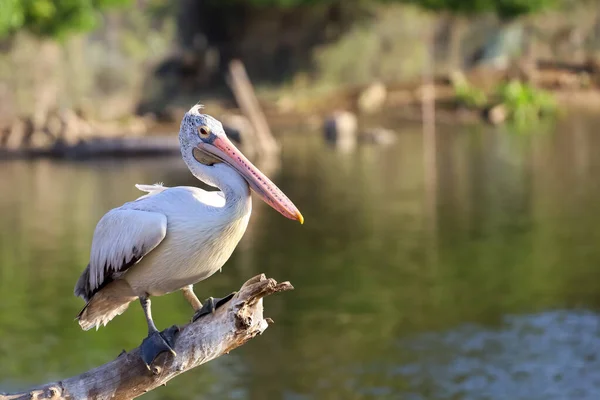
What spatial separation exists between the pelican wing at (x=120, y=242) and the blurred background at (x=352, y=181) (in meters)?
6.38

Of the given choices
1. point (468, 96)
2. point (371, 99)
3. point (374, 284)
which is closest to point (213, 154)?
point (374, 284)

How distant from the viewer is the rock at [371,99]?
42.6 metres

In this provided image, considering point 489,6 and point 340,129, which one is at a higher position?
point 489,6

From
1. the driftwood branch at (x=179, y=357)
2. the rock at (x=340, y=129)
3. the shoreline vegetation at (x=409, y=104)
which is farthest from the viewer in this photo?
the rock at (x=340, y=129)

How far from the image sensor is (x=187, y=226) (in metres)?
4.93

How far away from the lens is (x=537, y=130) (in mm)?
37781

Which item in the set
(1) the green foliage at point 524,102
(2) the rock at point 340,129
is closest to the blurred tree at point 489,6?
(1) the green foliage at point 524,102

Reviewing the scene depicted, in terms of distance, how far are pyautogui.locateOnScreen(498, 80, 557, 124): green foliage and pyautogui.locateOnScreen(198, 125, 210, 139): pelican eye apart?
36458 millimetres

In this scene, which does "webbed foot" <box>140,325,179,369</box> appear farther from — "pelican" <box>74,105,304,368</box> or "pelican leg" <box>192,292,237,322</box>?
"pelican leg" <box>192,292,237,322</box>

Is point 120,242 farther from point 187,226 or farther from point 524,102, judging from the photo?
point 524,102

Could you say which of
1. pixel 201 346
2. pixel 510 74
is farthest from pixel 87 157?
pixel 201 346

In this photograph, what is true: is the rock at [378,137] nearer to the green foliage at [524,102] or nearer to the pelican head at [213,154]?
the green foliage at [524,102]

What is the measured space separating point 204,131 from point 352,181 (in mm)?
21268

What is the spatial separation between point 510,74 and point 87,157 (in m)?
19.2
